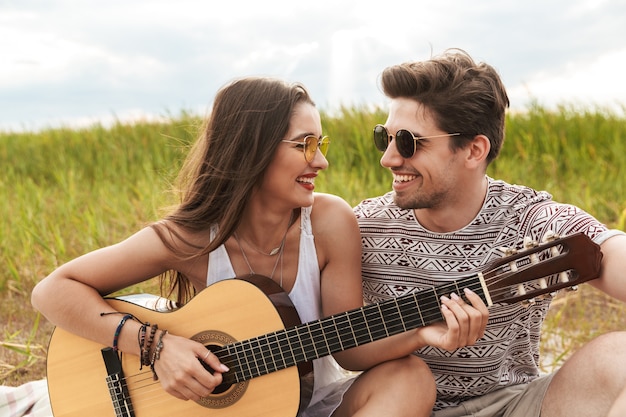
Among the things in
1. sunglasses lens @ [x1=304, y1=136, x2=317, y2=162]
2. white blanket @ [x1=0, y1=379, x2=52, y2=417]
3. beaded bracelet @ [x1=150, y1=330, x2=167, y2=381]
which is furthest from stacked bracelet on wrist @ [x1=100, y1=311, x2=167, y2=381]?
white blanket @ [x1=0, y1=379, x2=52, y2=417]

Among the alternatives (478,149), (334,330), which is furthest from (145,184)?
(334,330)

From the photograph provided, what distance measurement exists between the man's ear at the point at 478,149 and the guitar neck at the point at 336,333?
0.67 metres

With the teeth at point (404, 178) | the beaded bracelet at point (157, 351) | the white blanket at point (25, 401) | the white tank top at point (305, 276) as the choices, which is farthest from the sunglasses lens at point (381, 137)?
the white blanket at point (25, 401)

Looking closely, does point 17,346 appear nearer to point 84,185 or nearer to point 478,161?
point 478,161

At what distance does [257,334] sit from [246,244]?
427 mm

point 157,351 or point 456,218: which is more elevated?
point 456,218

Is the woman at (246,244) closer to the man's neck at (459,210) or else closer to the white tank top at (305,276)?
the white tank top at (305,276)

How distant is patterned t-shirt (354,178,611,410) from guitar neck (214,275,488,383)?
0.38 metres

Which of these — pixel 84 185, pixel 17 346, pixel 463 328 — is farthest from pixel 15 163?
pixel 463 328

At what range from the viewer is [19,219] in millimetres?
6637

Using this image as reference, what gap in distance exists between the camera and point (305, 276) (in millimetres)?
2924

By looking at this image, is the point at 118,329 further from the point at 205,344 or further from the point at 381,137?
the point at 381,137

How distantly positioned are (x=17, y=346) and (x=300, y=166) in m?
2.63

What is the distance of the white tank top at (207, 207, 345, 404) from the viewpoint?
9.61 feet
